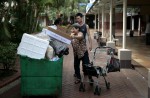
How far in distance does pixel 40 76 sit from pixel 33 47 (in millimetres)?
664

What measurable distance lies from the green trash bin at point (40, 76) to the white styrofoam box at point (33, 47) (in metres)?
0.11

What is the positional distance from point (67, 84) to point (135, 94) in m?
2.14

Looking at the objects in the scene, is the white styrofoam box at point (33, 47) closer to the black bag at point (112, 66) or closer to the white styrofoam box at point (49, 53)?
the white styrofoam box at point (49, 53)

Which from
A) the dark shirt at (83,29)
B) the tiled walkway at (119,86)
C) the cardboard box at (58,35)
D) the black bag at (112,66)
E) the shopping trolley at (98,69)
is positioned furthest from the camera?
the dark shirt at (83,29)

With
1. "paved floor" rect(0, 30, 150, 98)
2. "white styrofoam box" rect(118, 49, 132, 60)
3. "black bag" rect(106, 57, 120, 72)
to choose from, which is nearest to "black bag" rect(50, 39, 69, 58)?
"paved floor" rect(0, 30, 150, 98)

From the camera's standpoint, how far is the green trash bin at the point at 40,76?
7.92 metres

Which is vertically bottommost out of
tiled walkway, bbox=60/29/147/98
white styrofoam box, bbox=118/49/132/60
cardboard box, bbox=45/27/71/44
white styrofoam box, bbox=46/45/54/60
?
tiled walkway, bbox=60/29/147/98

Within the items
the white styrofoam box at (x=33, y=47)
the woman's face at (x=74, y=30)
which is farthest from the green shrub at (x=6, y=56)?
the white styrofoam box at (x=33, y=47)

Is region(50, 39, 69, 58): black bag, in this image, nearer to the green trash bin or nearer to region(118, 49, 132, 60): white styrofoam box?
the green trash bin

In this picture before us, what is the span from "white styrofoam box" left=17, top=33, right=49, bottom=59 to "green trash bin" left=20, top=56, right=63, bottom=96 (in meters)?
0.11

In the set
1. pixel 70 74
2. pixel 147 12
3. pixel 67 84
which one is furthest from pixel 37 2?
pixel 147 12

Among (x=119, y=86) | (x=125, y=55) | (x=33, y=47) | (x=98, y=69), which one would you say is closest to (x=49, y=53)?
(x=33, y=47)

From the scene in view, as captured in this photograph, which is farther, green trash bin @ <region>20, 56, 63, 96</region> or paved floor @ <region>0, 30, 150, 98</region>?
paved floor @ <region>0, 30, 150, 98</region>

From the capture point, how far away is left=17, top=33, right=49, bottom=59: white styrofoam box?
7.92 m
